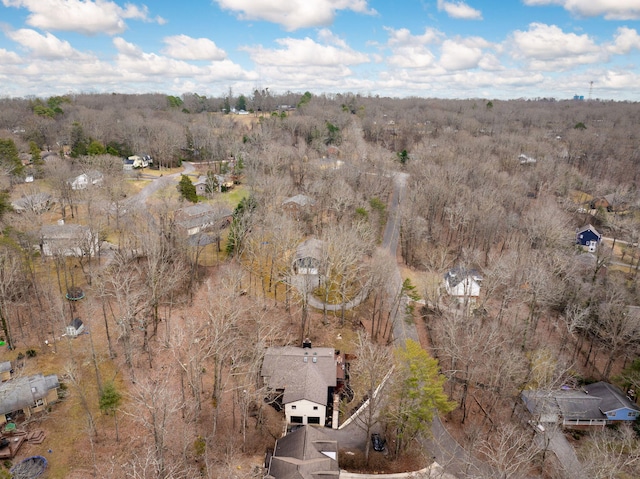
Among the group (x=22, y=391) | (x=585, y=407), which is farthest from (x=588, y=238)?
(x=22, y=391)

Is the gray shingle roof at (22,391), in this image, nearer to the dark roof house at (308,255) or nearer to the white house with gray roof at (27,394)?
the white house with gray roof at (27,394)

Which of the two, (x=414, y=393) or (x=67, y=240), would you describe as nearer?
(x=414, y=393)

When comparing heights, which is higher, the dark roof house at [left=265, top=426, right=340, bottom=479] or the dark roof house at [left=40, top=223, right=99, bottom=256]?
the dark roof house at [left=40, top=223, right=99, bottom=256]

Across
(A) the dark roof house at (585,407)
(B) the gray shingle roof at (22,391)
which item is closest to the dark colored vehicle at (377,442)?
(A) the dark roof house at (585,407)

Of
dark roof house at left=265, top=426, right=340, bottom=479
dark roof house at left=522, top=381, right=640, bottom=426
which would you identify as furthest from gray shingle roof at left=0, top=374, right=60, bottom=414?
dark roof house at left=522, top=381, right=640, bottom=426

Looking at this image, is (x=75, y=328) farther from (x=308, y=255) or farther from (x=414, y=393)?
(x=414, y=393)

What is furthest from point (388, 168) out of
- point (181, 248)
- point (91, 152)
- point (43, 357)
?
point (43, 357)

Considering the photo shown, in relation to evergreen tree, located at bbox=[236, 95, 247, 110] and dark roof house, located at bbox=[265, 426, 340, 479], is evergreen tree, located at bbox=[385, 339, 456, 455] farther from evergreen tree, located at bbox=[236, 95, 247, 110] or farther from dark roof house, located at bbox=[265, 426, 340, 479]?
evergreen tree, located at bbox=[236, 95, 247, 110]
